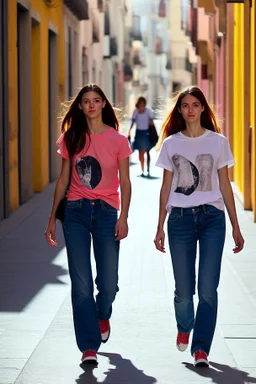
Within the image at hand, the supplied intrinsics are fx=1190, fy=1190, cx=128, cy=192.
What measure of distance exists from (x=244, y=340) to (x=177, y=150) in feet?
4.97

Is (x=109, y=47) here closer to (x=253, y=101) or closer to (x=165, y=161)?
(x=253, y=101)

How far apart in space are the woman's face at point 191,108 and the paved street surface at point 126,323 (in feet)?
4.73

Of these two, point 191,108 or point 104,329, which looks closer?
point 191,108

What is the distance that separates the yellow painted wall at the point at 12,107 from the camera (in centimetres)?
1659

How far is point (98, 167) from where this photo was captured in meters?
6.94

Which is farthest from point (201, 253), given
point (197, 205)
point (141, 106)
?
point (141, 106)

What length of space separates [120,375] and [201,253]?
843 mm

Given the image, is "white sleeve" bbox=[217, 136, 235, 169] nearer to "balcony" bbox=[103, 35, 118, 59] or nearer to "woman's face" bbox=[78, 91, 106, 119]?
"woman's face" bbox=[78, 91, 106, 119]

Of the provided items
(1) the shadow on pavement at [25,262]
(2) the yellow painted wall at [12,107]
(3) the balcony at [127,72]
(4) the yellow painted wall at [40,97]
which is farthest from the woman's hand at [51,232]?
(3) the balcony at [127,72]

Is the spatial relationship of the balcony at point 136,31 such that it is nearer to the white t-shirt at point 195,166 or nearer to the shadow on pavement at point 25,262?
the shadow on pavement at point 25,262

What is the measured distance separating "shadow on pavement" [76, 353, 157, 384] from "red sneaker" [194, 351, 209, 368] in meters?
0.34

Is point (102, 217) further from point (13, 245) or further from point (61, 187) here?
point (13, 245)

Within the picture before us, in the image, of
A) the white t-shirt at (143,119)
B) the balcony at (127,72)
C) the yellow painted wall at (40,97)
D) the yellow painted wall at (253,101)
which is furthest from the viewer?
the balcony at (127,72)

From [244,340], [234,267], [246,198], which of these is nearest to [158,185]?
[246,198]
